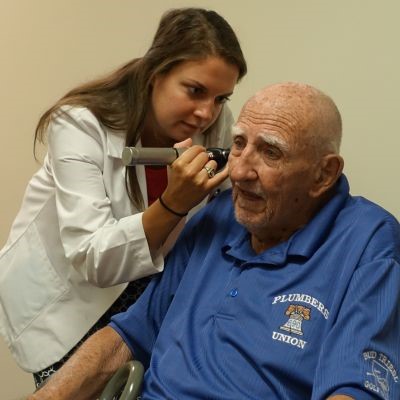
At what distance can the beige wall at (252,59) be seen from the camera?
69.9 inches

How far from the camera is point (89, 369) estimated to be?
1.42 meters

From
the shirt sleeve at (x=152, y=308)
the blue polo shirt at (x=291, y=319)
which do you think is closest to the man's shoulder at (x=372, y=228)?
the blue polo shirt at (x=291, y=319)

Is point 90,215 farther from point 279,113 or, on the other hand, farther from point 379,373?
point 379,373

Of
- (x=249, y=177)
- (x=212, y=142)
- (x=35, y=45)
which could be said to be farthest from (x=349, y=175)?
(x=35, y=45)

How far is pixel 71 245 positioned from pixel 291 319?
0.63 m

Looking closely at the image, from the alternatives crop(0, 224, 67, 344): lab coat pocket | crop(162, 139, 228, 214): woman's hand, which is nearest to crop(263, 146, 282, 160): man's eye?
crop(162, 139, 228, 214): woman's hand

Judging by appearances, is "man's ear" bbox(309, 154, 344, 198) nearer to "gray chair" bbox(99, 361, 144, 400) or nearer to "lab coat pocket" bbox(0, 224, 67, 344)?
"gray chair" bbox(99, 361, 144, 400)

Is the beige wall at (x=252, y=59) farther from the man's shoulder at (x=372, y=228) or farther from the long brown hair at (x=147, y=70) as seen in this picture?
the man's shoulder at (x=372, y=228)

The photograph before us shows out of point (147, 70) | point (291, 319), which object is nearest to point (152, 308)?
point (291, 319)

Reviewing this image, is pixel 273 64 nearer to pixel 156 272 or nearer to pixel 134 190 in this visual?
pixel 134 190

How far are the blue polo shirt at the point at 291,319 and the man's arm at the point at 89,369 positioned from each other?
0.13 ft

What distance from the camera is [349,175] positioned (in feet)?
6.03

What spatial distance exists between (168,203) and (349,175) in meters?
0.67

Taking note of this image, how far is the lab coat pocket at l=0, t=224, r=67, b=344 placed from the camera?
1703mm
